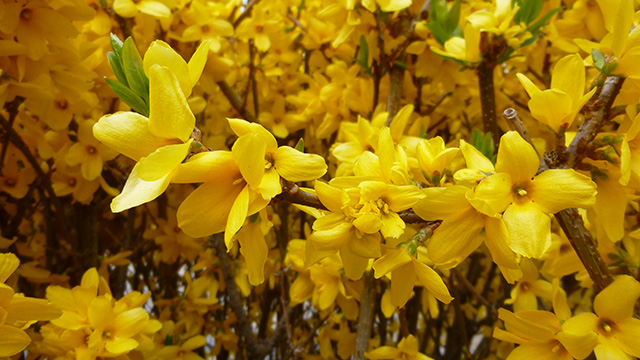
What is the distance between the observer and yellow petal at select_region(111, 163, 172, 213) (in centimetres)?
40

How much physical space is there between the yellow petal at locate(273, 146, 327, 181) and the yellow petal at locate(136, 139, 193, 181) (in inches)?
4.0

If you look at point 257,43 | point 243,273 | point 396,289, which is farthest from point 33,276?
point 396,289

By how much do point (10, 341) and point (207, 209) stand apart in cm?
38

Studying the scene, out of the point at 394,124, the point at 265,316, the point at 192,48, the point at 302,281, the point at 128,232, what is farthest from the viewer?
Result: the point at 265,316

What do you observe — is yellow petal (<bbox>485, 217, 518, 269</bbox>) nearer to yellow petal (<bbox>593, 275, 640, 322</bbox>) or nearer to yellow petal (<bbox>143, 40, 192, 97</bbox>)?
yellow petal (<bbox>593, 275, 640, 322</bbox>)

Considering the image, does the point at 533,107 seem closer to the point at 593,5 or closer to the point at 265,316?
the point at 593,5

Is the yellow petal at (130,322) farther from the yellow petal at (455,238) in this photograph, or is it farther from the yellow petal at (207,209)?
the yellow petal at (455,238)

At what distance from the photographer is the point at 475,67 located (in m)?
0.90

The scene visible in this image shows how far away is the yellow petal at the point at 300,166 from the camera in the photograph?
448 mm

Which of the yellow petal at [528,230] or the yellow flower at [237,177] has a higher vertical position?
the yellow flower at [237,177]

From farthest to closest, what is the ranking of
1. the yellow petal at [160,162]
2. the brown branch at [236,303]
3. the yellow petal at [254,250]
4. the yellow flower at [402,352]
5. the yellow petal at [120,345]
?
the brown branch at [236,303] → the yellow flower at [402,352] → the yellow petal at [120,345] → the yellow petal at [254,250] → the yellow petal at [160,162]

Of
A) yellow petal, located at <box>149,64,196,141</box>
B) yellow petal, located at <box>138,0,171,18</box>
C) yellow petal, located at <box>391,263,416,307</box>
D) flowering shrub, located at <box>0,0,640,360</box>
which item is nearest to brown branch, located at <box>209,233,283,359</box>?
flowering shrub, located at <box>0,0,640,360</box>

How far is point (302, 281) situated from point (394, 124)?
0.41 m

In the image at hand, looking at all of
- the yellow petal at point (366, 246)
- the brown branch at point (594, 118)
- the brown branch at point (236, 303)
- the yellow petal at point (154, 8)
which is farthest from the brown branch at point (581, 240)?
the brown branch at point (236, 303)
